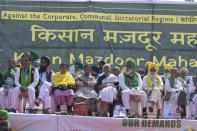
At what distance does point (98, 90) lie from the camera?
9102 millimetres

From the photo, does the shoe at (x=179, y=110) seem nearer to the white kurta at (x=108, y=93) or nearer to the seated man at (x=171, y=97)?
the seated man at (x=171, y=97)

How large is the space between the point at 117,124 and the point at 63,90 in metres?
1.49

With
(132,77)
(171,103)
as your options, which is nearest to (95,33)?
(132,77)

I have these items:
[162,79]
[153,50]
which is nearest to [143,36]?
[153,50]

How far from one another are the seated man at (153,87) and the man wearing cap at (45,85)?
6.32 ft

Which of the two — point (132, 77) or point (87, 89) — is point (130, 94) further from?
point (87, 89)

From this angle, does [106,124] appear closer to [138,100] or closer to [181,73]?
[138,100]

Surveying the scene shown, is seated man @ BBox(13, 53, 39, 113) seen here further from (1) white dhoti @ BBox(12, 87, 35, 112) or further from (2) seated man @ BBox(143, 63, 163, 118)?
(2) seated man @ BBox(143, 63, 163, 118)

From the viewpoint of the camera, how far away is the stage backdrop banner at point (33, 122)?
7.72 meters

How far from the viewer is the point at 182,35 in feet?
39.1

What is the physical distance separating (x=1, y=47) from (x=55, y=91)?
3.14 meters

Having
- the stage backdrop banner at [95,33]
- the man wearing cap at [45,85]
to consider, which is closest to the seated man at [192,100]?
the stage backdrop banner at [95,33]

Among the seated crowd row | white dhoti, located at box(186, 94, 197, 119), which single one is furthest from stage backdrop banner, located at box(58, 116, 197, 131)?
white dhoti, located at box(186, 94, 197, 119)

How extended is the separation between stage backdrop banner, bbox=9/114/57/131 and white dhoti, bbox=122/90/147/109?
1636 millimetres
